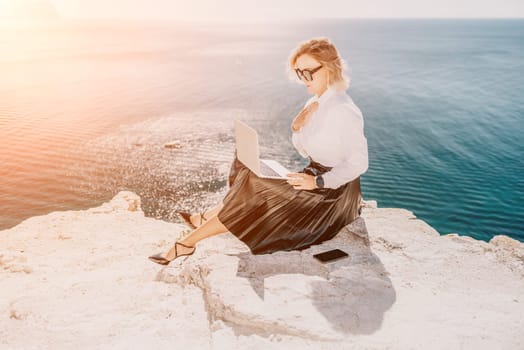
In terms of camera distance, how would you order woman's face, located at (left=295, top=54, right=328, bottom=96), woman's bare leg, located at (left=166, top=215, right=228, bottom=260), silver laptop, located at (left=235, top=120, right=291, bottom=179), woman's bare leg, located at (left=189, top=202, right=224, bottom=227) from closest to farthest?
silver laptop, located at (left=235, top=120, right=291, bottom=179) < woman's face, located at (left=295, top=54, right=328, bottom=96) < woman's bare leg, located at (left=166, top=215, right=228, bottom=260) < woman's bare leg, located at (left=189, top=202, right=224, bottom=227)

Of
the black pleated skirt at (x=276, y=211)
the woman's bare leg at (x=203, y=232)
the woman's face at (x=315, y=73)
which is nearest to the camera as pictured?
the woman's face at (x=315, y=73)

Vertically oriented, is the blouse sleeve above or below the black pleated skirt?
above

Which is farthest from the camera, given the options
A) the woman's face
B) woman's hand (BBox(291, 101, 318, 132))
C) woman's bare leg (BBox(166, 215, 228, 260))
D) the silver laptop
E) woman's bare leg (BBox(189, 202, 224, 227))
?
woman's bare leg (BBox(189, 202, 224, 227))

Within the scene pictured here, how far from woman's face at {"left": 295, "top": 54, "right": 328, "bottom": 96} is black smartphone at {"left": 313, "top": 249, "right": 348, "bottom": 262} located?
1.83 metres

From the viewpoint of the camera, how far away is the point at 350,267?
4531 mm

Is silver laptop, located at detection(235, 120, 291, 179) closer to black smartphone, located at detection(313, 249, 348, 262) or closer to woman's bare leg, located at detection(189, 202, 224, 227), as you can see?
woman's bare leg, located at detection(189, 202, 224, 227)

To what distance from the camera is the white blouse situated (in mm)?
4277

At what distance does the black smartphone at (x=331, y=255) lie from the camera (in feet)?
15.1

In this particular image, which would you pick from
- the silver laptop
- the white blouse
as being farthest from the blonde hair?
the silver laptop

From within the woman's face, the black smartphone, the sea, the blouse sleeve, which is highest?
the woman's face

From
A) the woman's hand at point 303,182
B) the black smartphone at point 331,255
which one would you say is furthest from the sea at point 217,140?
the black smartphone at point 331,255

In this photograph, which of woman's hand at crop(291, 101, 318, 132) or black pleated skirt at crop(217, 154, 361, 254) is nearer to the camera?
black pleated skirt at crop(217, 154, 361, 254)

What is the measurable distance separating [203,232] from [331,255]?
147cm

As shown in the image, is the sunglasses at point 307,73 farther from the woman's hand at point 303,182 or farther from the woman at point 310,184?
the woman's hand at point 303,182
